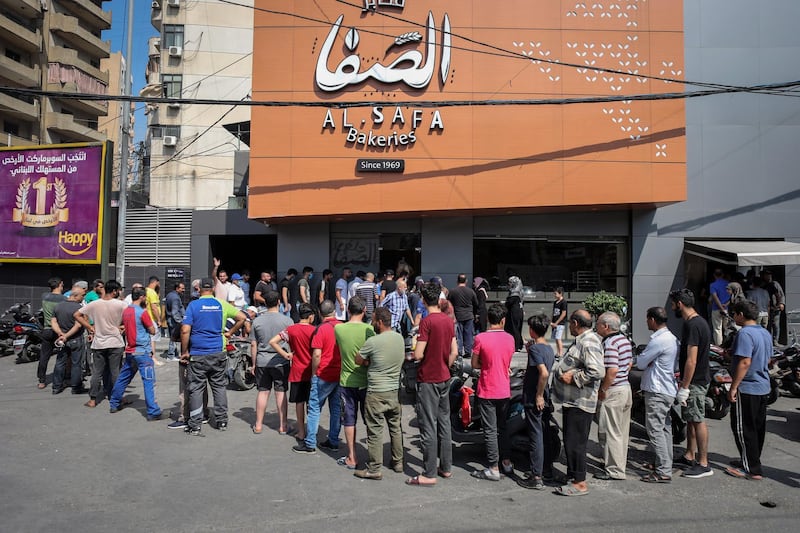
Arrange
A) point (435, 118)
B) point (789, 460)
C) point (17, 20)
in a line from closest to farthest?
1. point (789, 460)
2. point (435, 118)
3. point (17, 20)

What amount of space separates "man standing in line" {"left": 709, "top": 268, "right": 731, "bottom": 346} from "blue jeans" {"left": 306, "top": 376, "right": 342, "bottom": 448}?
9.62m

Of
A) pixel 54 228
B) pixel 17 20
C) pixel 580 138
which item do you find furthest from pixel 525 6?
pixel 17 20

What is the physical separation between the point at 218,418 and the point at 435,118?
8620mm

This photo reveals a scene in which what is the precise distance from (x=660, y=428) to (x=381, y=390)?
2.80 metres

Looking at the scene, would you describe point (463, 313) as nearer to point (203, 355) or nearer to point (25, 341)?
point (203, 355)

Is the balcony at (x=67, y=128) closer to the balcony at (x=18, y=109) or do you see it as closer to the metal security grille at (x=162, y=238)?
the balcony at (x=18, y=109)

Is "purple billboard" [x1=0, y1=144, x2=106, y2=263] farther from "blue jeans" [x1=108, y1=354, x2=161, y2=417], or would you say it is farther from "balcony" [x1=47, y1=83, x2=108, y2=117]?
"balcony" [x1=47, y1=83, x2=108, y2=117]

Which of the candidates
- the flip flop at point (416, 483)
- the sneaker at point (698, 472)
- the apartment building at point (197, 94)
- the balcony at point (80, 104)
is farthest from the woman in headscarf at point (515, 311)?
the balcony at point (80, 104)

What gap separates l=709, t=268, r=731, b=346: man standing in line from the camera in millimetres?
12211

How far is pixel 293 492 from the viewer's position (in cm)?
506

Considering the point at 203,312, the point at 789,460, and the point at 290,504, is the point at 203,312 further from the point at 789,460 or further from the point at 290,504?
the point at 789,460

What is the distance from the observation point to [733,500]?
4.99m

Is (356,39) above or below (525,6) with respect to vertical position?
below

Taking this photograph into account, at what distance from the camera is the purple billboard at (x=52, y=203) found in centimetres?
1553
